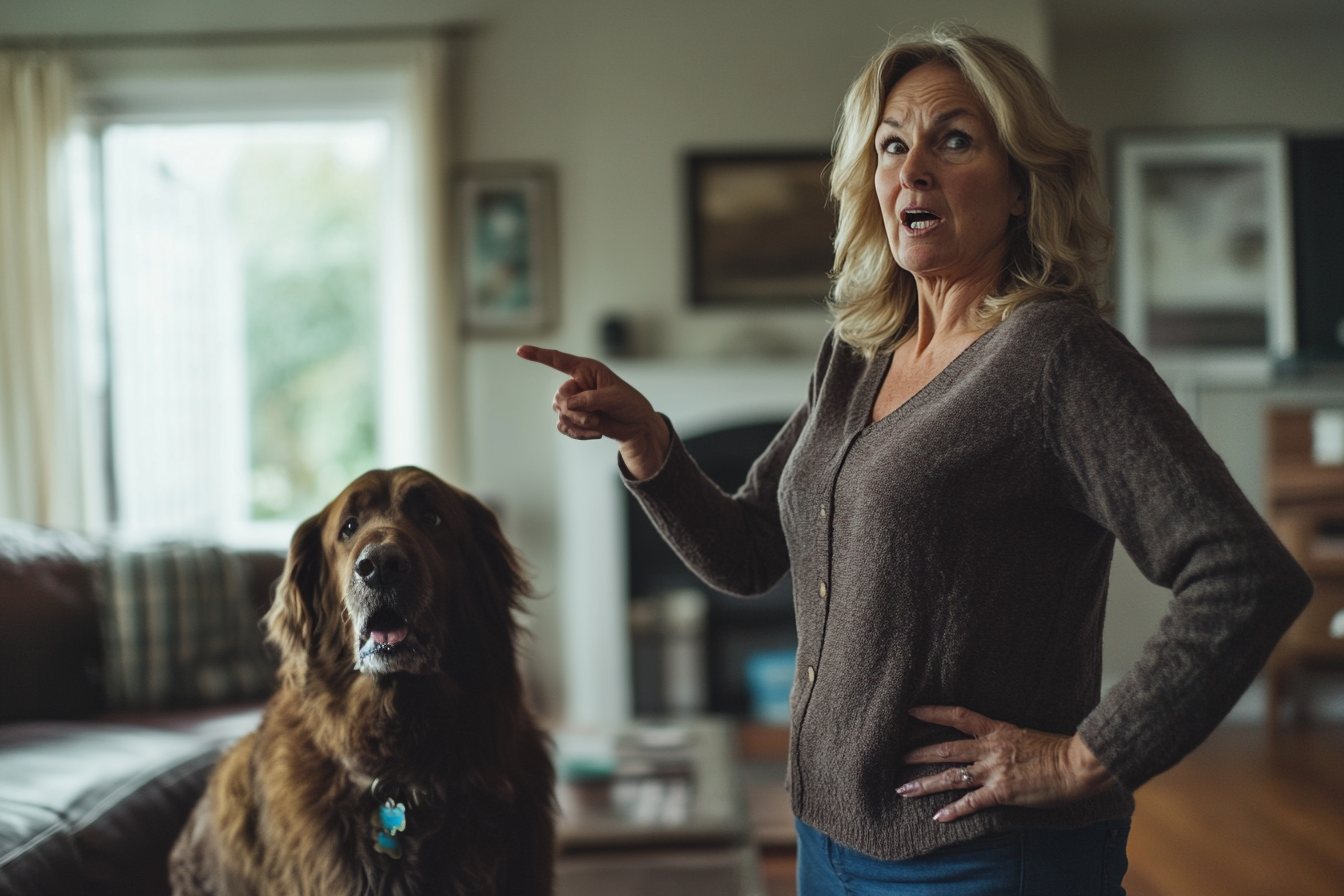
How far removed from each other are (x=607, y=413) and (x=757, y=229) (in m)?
3.02

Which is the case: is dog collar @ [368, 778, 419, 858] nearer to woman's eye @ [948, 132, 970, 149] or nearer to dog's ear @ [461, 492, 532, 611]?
dog's ear @ [461, 492, 532, 611]

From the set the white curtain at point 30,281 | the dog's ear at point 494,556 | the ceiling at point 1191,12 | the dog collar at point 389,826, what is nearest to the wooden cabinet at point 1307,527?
the ceiling at point 1191,12

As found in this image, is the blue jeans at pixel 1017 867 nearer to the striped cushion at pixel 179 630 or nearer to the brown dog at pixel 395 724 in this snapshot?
the brown dog at pixel 395 724

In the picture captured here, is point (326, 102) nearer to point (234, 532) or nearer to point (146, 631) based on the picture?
point (234, 532)

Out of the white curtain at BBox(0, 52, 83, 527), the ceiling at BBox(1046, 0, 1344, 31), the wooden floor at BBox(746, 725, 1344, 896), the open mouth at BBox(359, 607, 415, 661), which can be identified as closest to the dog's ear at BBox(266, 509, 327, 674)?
the open mouth at BBox(359, 607, 415, 661)

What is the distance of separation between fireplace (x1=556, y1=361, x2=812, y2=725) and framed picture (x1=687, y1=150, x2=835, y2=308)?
35 centimetres

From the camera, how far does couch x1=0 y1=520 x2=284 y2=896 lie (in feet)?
5.75

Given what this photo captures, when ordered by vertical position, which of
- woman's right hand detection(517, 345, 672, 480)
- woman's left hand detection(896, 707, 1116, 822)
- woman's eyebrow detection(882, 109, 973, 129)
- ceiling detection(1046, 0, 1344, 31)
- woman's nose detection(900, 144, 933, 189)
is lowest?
woman's left hand detection(896, 707, 1116, 822)

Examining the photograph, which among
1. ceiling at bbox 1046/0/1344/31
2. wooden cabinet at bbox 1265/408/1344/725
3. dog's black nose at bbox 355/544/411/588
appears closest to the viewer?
dog's black nose at bbox 355/544/411/588

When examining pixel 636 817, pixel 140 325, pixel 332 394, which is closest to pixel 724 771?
pixel 636 817

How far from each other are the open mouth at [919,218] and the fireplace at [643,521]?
2.76 m

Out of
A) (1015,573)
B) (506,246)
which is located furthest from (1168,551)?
(506,246)

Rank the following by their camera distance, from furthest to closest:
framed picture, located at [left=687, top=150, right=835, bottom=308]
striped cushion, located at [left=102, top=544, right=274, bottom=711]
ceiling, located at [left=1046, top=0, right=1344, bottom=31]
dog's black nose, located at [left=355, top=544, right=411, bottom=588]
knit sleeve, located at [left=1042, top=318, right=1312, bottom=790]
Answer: framed picture, located at [left=687, top=150, right=835, bottom=308] → ceiling, located at [left=1046, top=0, right=1344, bottom=31] → striped cushion, located at [left=102, top=544, right=274, bottom=711] → dog's black nose, located at [left=355, top=544, right=411, bottom=588] → knit sleeve, located at [left=1042, top=318, right=1312, bottom=790]

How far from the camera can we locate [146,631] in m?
2.41
